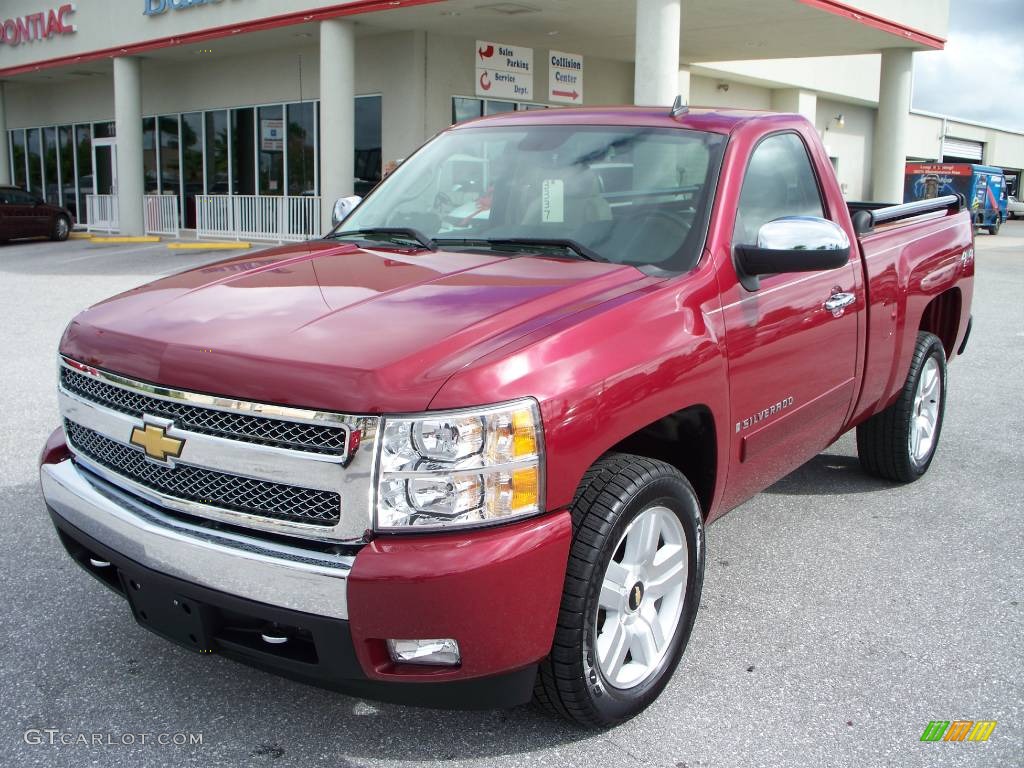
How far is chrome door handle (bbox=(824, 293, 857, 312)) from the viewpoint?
3843 millimetres

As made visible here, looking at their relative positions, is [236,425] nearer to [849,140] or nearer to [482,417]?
[482,417]

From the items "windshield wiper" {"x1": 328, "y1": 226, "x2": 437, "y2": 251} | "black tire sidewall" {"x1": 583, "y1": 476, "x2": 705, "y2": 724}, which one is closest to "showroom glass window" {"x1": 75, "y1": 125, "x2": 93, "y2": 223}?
"windshield wiper" {"x1": 328, "y1": 226, "x2": 437, "y2": 251}

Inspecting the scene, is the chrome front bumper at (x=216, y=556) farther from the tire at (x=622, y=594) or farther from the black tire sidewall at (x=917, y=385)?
the black tire sidewall at (x=917, y=385)

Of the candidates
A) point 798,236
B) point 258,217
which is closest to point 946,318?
point 798,236

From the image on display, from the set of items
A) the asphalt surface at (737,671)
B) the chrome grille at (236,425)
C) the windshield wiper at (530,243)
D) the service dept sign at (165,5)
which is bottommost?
the asphalt surface at (737,671)

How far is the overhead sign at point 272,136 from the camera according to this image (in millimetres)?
22938

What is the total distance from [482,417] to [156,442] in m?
0.94

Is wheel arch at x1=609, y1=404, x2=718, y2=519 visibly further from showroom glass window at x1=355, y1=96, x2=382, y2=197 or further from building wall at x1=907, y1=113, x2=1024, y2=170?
building wall at x1=907, y1=113, x2=1024, y2=170

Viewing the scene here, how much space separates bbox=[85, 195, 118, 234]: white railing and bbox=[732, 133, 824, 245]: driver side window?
24670 mm

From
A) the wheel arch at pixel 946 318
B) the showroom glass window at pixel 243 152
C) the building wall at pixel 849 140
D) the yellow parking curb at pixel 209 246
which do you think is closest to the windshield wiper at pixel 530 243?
the wheel arch at pixel 946 318

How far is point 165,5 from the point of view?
2162cm

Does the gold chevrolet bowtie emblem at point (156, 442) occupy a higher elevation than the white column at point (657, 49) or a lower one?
lower

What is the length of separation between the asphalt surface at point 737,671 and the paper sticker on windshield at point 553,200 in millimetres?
1596

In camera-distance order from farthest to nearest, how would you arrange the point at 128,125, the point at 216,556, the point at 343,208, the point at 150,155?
the point at 150,155, the point at 128,125, the point at 343,208, the point at 216,556
